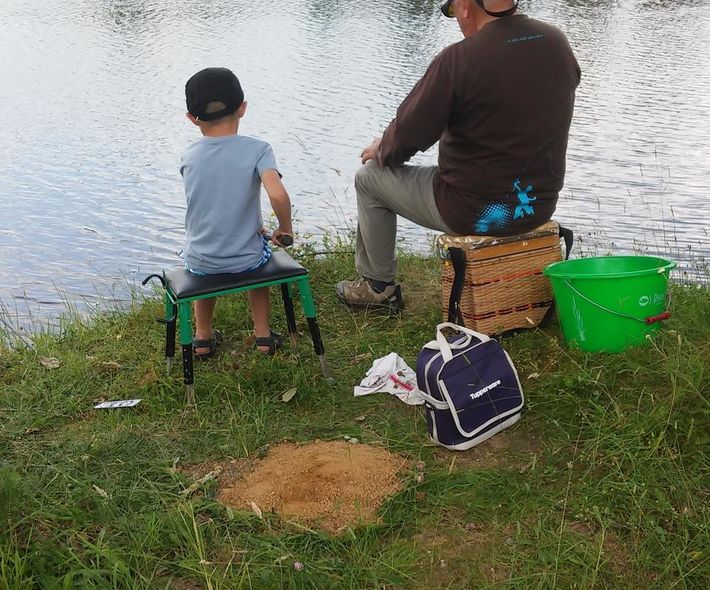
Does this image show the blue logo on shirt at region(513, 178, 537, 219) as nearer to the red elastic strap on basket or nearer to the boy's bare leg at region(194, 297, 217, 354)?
the red elastic strap on basket

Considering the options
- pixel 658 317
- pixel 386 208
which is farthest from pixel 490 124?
pixel 658 317

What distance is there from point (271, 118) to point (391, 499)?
802 cm

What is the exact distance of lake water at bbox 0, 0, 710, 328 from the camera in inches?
271

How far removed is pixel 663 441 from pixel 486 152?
4.59ft

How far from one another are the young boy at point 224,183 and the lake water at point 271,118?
2.41 metres

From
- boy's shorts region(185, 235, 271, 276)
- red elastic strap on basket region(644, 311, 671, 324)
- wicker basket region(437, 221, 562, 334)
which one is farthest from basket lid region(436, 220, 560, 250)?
boy's shorts region(185, 235, 271, 276)

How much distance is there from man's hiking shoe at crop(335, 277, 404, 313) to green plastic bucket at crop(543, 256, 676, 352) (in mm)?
979

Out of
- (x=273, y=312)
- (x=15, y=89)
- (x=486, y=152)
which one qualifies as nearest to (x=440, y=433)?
(x=486, y=152)

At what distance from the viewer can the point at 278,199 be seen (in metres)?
3.45

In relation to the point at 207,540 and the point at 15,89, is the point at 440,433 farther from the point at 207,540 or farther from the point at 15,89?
the point at 15,89

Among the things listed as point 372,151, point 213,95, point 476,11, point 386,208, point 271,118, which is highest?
point 476,11

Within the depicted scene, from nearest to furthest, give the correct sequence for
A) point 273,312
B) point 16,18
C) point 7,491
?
1. point 7,491
2. point 273,312
3. point 16,18

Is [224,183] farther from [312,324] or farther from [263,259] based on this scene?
[312,324]

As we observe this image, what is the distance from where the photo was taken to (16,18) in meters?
16.1
